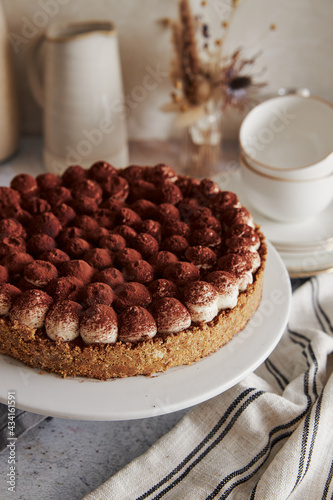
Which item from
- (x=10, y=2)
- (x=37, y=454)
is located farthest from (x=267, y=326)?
(x=10, y=2)

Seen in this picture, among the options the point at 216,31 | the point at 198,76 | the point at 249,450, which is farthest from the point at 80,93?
the point at 249,450

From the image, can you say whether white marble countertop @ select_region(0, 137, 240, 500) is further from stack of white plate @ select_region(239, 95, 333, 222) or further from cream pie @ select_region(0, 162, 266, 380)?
stack of white plate @ select_region(239, 95, 333, 222)

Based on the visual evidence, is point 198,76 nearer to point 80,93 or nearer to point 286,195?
point 80,93

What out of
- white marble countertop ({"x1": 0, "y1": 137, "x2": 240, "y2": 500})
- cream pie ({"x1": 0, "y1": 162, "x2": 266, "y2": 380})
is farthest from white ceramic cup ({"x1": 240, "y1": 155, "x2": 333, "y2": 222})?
white marble countertop ({"x1": 0, "y1": 137, "x2": 240, "y2": 500})

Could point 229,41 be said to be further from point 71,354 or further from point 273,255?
point 71,354

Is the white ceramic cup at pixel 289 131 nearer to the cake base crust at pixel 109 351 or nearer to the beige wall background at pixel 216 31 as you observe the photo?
the beige wall background at pixel 216 31
